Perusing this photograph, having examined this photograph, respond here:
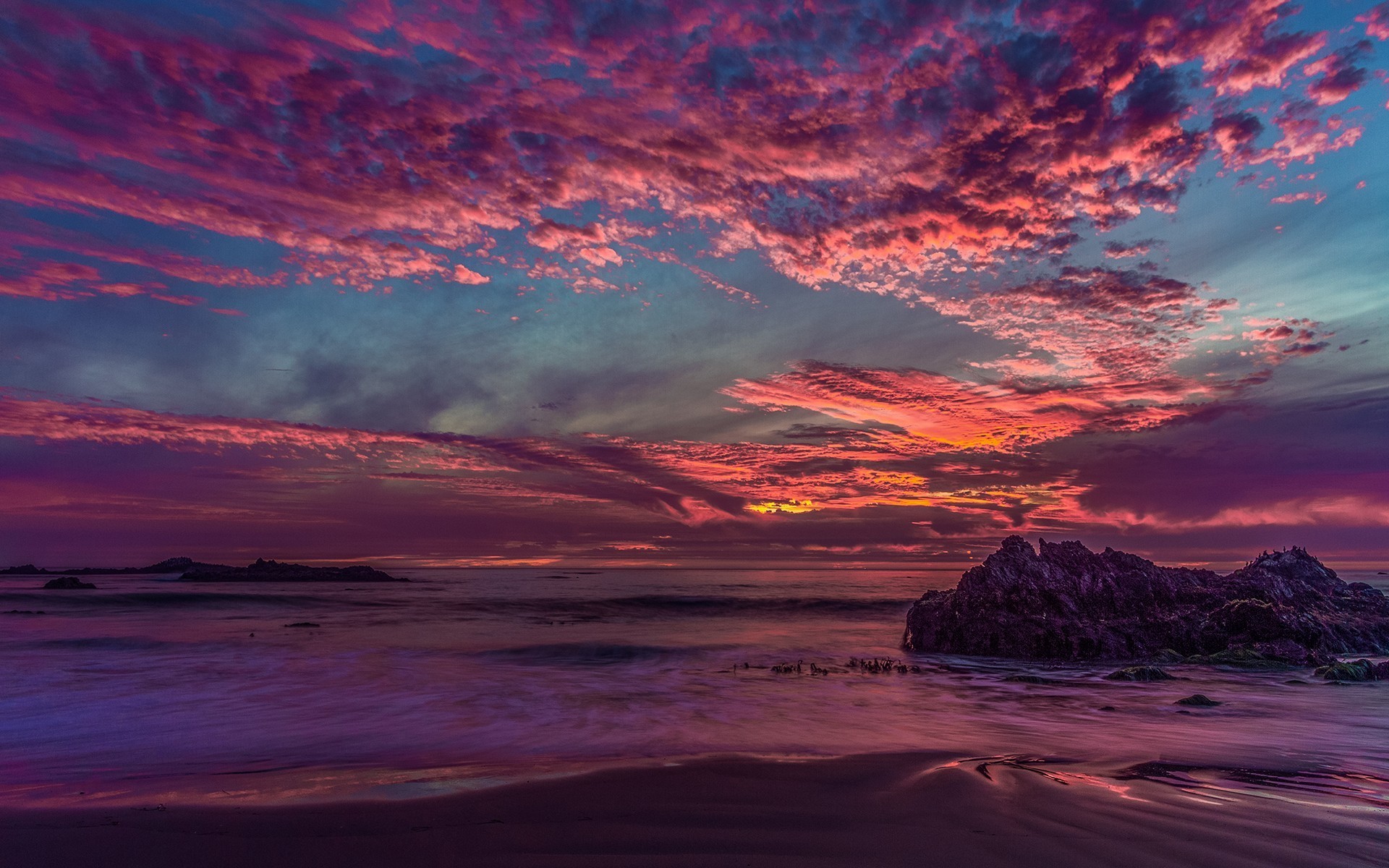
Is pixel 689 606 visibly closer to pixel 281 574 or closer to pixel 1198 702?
pixel 1198 702

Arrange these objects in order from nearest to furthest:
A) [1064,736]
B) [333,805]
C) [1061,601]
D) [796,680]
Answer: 1. [333,805]
2. [1064,736]
3. [796,680]
4. [1061,601]

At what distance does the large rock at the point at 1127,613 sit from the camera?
13570 millimetres

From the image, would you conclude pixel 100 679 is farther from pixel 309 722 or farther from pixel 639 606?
pixel 639 606

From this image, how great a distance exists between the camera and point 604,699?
34.0ft

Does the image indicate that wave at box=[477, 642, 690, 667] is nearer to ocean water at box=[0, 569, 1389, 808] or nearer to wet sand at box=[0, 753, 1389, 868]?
ocean water at box=[0, 569, 1389, 808]

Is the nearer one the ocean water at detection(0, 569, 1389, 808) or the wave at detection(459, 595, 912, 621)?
the ocean water at detection(0, 569, 1389, 808)

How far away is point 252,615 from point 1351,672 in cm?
3380

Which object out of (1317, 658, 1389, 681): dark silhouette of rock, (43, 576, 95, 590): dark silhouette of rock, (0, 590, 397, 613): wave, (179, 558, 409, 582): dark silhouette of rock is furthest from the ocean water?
(179, 558, 409, 582): dark silhouette of rock

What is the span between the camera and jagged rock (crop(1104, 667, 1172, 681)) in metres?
11.2

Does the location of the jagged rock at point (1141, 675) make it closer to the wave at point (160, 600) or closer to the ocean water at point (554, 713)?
the ocean water at point (554, 713)

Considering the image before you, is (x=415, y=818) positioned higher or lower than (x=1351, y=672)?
lower

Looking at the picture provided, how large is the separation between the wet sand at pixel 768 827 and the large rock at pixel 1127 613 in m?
9.46

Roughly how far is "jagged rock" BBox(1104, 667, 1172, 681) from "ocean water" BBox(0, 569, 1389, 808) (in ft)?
1.09

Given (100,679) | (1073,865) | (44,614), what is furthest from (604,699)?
(44,614)
